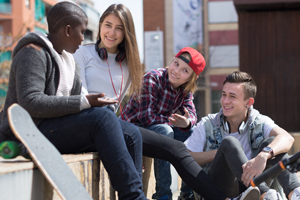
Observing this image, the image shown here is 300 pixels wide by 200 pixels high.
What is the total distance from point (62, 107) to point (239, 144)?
4.37 feet

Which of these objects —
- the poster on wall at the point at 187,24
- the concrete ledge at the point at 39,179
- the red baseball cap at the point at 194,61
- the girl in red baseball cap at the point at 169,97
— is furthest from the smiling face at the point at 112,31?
the poster on wall at the point at 187,24

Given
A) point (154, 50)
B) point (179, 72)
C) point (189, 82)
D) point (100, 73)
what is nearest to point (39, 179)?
point (100, 73)

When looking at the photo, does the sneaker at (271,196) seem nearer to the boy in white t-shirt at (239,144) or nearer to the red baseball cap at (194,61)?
the boy in white t-shirt at (239,144)

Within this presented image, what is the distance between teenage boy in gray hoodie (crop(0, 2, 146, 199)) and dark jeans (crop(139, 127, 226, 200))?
457mm

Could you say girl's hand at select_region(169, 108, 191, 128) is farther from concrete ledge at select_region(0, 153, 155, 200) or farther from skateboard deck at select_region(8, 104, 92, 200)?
skateboard deck at select_region(8, 104, 92, 200)

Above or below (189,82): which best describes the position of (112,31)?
above

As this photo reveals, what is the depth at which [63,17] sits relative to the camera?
2641 millimetres

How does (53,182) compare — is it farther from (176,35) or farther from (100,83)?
(176,35)

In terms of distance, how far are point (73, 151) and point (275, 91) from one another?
324 inches

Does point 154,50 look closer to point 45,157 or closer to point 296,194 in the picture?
point 296,194

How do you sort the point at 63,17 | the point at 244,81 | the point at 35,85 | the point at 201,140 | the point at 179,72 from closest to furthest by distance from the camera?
the point at 35,85, the point at 63,17, the point at 201,140, the point at 244,81, the point at 179,72

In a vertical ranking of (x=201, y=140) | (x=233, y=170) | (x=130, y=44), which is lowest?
(x=233, y=170)

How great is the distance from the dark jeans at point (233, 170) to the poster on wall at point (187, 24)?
27.1m

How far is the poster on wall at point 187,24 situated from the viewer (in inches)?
1186
